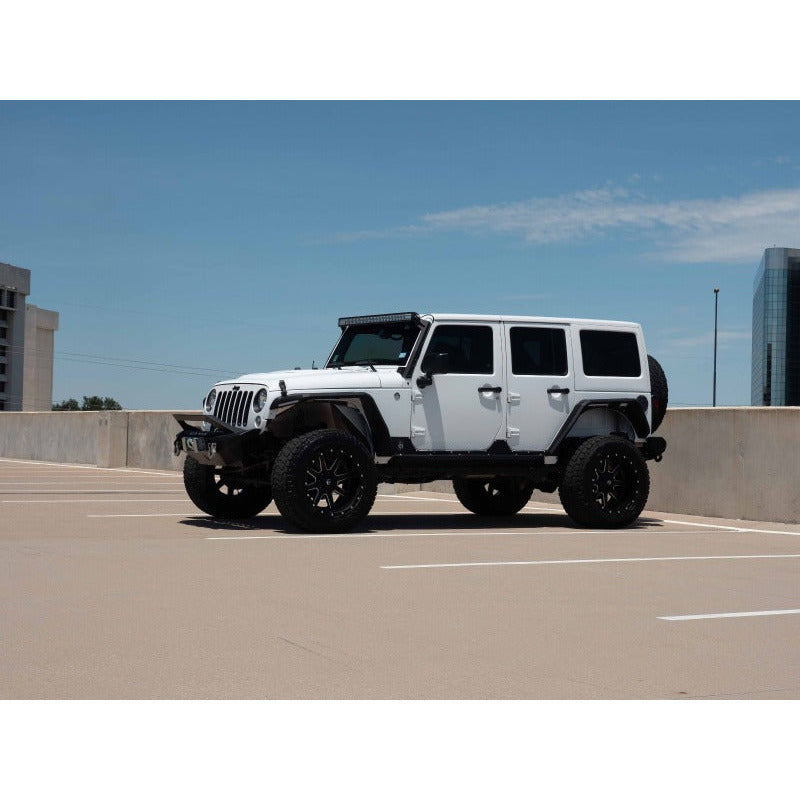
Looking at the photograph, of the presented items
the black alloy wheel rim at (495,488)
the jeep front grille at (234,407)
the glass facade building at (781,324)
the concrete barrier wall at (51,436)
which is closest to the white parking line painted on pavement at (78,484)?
the black alloy wheel rim at (495,488)

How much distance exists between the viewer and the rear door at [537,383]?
12.5 m

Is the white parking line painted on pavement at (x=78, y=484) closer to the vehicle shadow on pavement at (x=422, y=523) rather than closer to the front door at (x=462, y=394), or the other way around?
the vehicle shadow on pavement at (x=422, y=523)

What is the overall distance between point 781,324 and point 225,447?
137m

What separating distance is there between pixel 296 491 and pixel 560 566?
114 inches

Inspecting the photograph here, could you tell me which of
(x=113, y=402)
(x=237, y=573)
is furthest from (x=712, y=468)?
(x=113, y=402)

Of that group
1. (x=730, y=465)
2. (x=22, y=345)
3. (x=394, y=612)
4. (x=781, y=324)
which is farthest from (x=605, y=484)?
(x=22, y=345)

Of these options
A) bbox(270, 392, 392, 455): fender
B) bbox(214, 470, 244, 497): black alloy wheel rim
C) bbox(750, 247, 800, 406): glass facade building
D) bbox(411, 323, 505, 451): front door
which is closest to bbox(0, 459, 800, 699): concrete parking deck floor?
bbox(214, 470, 244, 497): black alloy wheel rim

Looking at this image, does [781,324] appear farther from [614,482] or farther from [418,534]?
[418,534]

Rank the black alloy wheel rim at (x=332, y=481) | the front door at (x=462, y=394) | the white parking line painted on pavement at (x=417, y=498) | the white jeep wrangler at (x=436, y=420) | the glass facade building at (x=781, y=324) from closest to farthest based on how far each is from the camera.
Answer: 1. the black alloy wheel rim at (x=332, y=481)
2. the white jeep wrangler at (x=436, y=420)
3. the front door at (x=462, y=394)
4. the white parking line painted on pavement at (x=417, y=498)
5. the glass facade building at (x=781, y=324)

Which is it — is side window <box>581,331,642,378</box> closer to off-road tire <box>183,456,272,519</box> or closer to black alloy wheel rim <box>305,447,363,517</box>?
black alloy wheel rim <box>305,447,363,517</box>

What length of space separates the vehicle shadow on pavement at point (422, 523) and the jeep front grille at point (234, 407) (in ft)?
3.41

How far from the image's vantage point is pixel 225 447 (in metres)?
11.5

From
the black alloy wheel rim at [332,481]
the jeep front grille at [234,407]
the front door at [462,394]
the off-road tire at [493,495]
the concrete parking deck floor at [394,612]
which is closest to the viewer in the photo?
the concrete parking deck floor at [394,612]

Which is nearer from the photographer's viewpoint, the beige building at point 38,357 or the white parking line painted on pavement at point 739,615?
the white parking line painted on pavement at point 739,615
